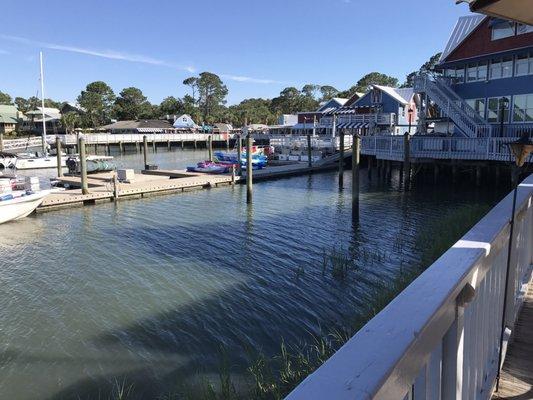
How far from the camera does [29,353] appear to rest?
26.2 ft

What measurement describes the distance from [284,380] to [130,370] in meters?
2.59

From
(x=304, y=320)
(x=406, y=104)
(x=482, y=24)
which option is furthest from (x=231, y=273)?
(x=406, y=104)

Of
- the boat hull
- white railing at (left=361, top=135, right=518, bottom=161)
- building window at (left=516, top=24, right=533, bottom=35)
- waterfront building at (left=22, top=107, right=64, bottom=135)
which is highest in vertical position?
building window at (left=516, top=24, right=533, bottom=35)

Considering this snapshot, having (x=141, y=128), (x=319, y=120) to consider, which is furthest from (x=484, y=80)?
(x=141, y=128)

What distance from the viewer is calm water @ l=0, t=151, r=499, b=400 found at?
7.60 metres

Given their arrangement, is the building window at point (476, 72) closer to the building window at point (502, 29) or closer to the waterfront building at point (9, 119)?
the building window at point (502, 29)

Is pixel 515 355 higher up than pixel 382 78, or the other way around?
pixel 382 78

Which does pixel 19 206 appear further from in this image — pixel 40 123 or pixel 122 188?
pixel 40 123

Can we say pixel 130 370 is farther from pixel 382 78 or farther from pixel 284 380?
pixel 382 78

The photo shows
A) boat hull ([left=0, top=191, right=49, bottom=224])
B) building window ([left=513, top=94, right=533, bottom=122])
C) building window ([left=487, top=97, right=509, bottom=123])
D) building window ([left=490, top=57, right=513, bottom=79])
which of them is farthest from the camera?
building window ([left=487, top=97, right=509, bottom=123])

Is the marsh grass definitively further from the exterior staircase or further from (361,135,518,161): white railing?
the exterior staircase

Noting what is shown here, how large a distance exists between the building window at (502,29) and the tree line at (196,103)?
Result: 2497 inches

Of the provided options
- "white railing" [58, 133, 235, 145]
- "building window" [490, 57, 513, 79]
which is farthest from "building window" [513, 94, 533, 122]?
"white railing" [58, 133, 235, 145]

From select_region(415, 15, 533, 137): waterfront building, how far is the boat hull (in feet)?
74.5
